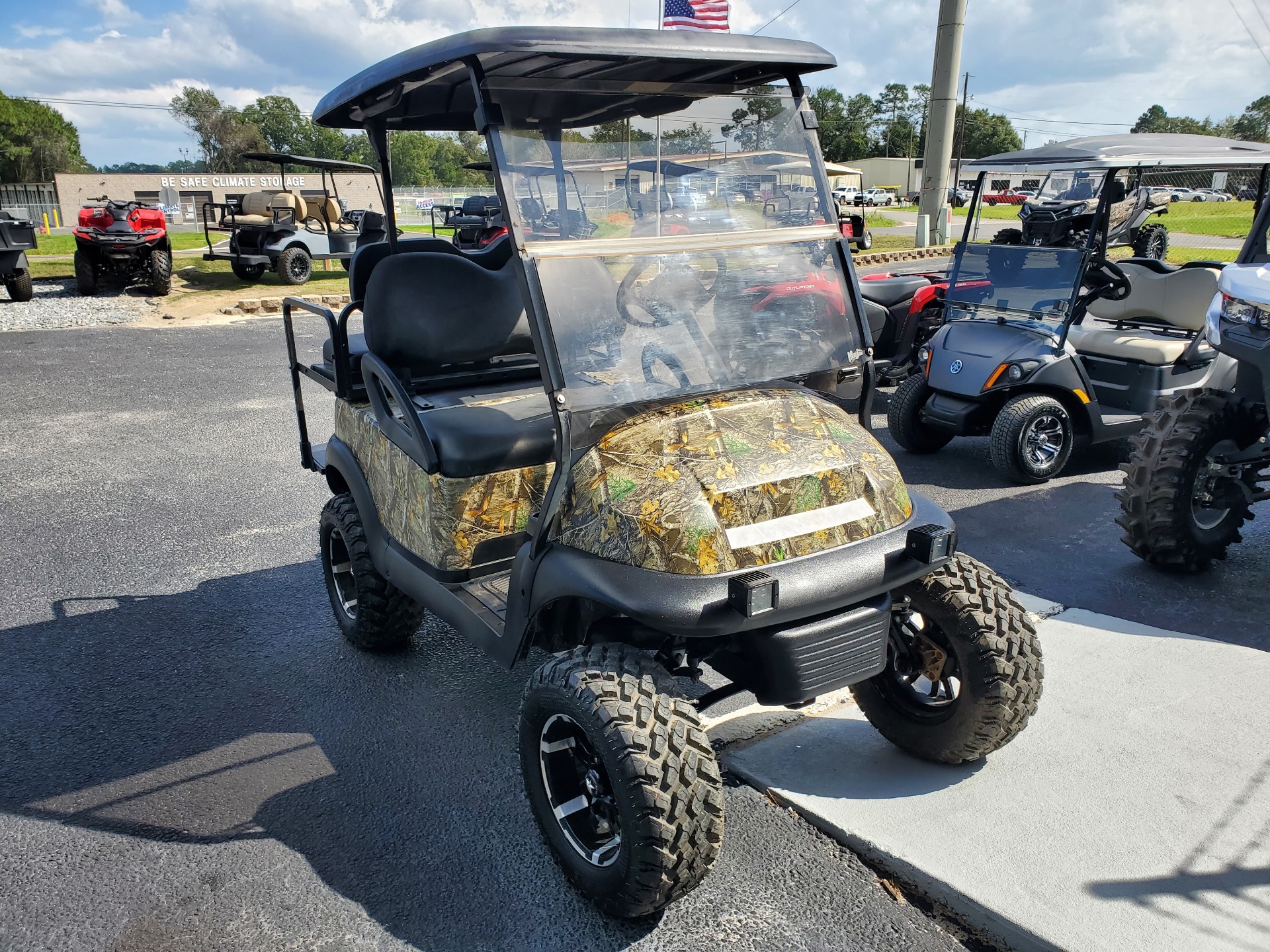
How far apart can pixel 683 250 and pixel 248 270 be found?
15.1 m

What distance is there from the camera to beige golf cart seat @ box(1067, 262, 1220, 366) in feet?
20.1

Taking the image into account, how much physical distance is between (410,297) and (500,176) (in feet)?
4.47

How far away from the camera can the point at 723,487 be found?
233cm

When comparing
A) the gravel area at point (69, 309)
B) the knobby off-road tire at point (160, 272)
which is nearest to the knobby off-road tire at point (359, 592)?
the gravel area at point (69, 309)

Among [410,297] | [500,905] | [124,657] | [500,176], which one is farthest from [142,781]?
[500,176]

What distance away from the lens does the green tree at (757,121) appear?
2830 millimetres

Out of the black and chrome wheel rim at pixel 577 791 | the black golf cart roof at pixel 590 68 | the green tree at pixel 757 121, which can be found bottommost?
the black and chrome wheel rim at pixel 577 791

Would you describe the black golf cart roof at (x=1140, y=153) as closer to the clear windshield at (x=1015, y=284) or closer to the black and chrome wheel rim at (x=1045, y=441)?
the clear windshield at (x=1015, y=284)

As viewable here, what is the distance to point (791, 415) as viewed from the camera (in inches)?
101

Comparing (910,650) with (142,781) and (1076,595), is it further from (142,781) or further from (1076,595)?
(142,781)

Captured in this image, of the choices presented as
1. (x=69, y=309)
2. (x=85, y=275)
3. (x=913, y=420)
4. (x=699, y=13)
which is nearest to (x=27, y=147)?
(x=85, y=275)

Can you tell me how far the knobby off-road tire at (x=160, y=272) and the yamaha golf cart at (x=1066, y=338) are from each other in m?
12.5

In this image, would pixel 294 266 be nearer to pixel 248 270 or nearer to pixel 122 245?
pixel 248 270

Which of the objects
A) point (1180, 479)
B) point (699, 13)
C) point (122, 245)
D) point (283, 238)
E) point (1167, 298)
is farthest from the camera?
point (283, 238)
